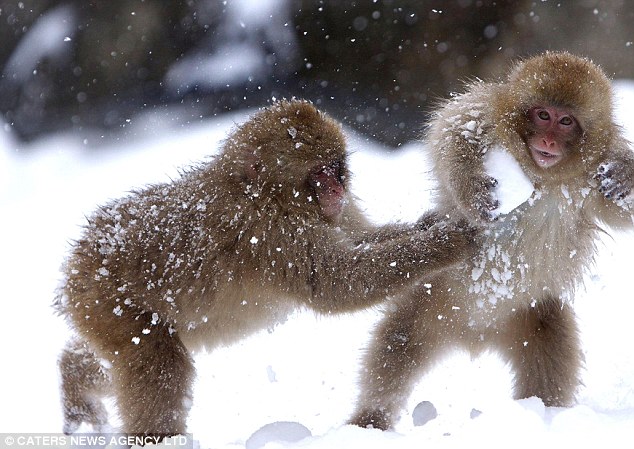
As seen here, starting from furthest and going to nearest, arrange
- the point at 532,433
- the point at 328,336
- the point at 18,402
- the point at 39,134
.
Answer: the point at 39,134
the point at 328,336
the point at 18,402
the point at 532,433

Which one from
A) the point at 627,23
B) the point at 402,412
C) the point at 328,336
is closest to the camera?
the point at 402,412

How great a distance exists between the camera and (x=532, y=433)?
2885 mm

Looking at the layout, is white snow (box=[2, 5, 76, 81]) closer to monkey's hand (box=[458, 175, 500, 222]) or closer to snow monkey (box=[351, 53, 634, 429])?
snow monkey (box=[351, 53, 634, 429])

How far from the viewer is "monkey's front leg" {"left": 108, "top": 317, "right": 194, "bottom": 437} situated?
3.37m

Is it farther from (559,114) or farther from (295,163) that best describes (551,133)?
(295,163)

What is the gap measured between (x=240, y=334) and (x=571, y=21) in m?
4.78

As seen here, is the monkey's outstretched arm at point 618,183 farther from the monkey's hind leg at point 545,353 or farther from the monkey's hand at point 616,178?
the monkey's hind leg at point 545,353

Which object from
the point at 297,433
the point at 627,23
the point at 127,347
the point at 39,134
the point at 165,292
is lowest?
the point at 297,433

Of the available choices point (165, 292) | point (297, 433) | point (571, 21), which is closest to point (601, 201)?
point (297, 433)

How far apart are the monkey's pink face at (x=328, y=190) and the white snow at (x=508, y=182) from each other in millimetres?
678

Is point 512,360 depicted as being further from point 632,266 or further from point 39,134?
point 39,134

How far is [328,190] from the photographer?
12.2 ft

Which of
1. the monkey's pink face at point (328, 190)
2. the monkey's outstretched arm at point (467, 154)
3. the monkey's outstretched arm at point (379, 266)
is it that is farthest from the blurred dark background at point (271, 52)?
the monkey's outstretched arm at point (379, 266)

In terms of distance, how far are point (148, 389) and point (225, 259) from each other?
0.65 m
